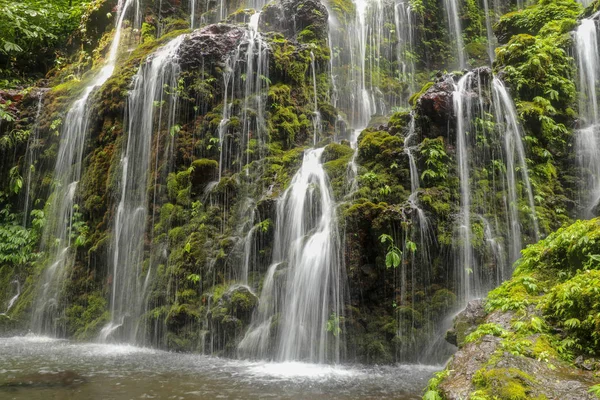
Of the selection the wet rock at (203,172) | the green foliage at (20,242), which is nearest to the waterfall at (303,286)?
the wet rock at (203,172)

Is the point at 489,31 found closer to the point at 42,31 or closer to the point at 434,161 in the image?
the point at 434,161

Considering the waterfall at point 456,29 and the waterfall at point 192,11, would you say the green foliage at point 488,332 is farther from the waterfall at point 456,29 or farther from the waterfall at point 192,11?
the waterfall at point 192,11

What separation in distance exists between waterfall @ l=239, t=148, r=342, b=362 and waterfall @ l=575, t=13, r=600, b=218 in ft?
19.0

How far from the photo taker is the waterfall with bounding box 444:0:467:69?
18.3 metres

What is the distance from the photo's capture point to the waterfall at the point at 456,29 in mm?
18309

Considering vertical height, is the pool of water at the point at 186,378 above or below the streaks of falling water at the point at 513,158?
below

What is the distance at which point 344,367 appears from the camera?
7.82m

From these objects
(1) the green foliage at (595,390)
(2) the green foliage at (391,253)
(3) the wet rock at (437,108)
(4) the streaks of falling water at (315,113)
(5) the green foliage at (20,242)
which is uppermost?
(4) the streaks of falling water at (315,113)

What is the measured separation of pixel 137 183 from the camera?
41.9ft

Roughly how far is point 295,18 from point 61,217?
10863 millimetres

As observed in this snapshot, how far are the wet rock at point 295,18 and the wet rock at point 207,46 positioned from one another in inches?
103

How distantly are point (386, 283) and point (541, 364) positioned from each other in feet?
16.5

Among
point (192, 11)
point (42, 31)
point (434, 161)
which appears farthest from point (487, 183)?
point (42, 31)

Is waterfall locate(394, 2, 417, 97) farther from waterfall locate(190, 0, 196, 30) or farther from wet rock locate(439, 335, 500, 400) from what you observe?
wet rock locate(439, 335, 500, 400)
